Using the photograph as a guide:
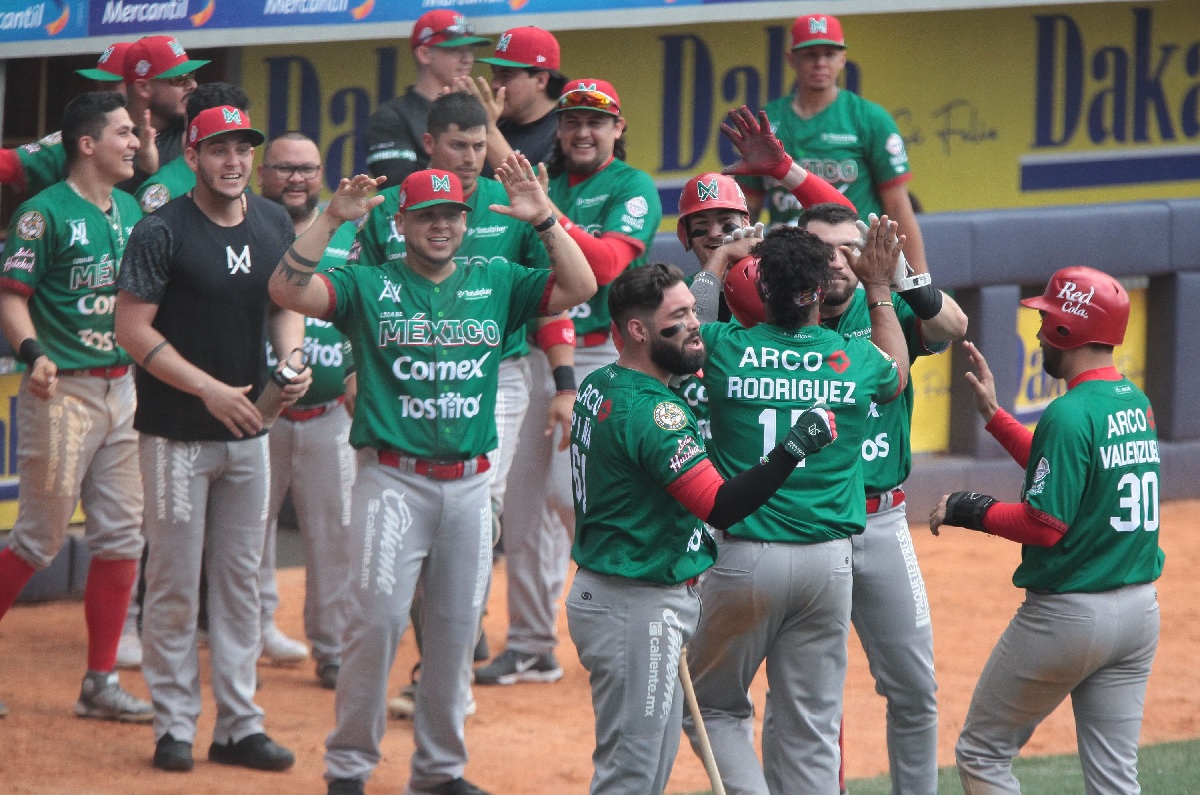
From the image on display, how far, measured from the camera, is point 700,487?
4129mm

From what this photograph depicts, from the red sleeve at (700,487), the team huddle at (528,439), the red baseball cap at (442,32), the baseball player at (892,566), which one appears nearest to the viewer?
the red sleeve at (700,487)

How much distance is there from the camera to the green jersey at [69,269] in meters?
5.95

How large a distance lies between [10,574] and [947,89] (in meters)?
7.35

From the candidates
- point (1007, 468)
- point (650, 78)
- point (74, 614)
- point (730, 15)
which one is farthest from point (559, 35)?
point (74, 614)

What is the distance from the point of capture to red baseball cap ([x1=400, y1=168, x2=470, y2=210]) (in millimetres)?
5086

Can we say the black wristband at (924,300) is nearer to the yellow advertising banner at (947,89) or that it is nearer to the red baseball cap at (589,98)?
the red baseball cap at (589,98)

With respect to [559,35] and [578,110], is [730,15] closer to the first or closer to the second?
[559,35]

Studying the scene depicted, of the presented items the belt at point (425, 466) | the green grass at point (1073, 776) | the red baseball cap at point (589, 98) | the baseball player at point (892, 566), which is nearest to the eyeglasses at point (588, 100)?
the red baseball cap at point (589, 98)

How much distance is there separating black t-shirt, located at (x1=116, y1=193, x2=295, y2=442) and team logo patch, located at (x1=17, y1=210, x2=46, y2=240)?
702 millimetres

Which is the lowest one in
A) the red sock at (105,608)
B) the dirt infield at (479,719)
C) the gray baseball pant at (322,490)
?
the dirt infield at (479,719)

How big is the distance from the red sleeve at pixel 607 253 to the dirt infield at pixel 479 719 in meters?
1.63

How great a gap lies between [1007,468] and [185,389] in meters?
5.66

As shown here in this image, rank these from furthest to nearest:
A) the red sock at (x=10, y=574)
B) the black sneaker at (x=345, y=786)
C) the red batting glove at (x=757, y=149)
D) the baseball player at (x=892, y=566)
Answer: the red sock at (x=10, y=574) → the red batting glove at (x=757, y=149) → the black sneaker at (x=345, y=786) → the baseball player at (x=892, y=566)

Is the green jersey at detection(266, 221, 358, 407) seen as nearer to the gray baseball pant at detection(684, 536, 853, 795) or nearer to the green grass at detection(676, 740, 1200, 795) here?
the gray baseball pant at detection(684, 536, 853, 795)
